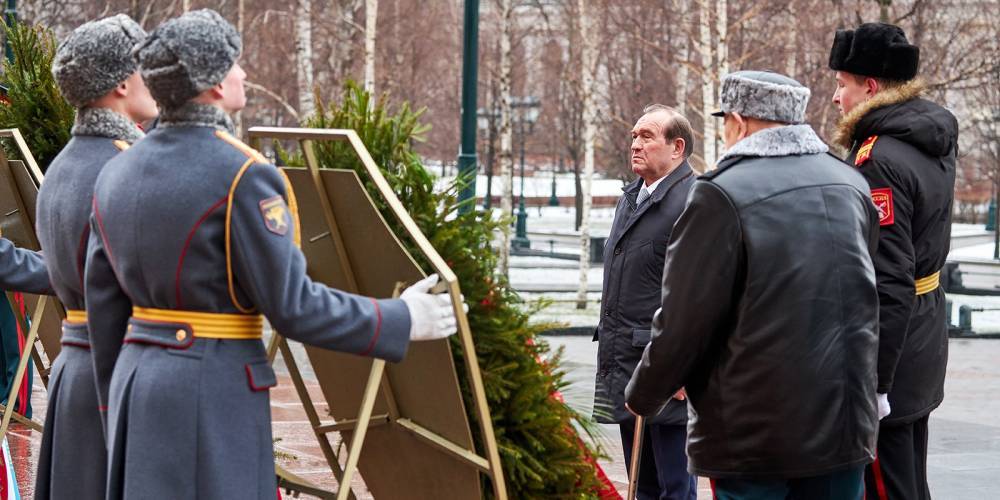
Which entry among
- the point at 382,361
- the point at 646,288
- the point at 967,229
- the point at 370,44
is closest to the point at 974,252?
the point at 967,229

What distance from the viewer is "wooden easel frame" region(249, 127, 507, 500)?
3.45m

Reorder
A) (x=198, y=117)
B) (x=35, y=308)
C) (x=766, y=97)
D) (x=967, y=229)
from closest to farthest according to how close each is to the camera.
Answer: (x=198, y=117)
(x=766, y=97)
(x=35, y=308)
(x=967, y=229)

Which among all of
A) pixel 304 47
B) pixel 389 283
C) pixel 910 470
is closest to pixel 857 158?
pixel 910 470

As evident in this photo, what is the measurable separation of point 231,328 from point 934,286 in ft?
8.94

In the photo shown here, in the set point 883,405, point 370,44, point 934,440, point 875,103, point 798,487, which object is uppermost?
point 370,44

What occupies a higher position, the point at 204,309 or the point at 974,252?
the point at 204,309

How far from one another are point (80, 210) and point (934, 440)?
25.8ft

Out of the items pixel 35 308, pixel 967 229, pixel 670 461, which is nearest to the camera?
pixel 670 461

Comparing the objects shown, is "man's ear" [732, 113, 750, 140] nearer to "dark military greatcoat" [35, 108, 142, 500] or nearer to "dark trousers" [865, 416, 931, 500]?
"dark trousers" [865, 416, 931, 500]

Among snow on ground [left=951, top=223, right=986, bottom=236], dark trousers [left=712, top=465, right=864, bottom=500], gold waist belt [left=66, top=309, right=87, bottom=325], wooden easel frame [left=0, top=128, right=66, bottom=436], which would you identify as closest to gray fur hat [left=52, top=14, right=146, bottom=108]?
gold waist belt [left=66, top=309, right=87, bottom=325]

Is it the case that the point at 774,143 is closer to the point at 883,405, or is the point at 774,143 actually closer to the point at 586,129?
the point at 883,405

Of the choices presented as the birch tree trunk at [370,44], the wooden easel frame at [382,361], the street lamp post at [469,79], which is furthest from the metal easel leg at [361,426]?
the birch tree trunk at [370,44]

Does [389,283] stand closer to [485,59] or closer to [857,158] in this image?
[857,158]

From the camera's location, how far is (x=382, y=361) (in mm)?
3500
